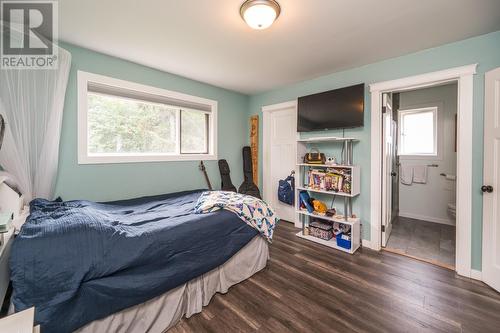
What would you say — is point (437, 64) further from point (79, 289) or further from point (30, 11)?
point (30, 11)

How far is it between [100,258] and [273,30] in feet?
7.38

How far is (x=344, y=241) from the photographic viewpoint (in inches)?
107

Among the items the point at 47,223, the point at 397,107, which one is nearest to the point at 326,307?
the point at 47,223

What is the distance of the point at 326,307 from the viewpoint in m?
1.70

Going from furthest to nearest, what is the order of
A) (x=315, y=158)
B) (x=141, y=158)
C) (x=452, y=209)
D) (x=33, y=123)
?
(x=452, y=209), (x=315, y=158), (x=141, y=158), (x=33, y=123)

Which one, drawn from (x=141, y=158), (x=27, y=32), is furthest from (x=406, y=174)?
(x=27, y=32)

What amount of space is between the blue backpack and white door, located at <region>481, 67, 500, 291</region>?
2.18 metres

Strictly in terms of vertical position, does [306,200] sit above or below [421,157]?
below

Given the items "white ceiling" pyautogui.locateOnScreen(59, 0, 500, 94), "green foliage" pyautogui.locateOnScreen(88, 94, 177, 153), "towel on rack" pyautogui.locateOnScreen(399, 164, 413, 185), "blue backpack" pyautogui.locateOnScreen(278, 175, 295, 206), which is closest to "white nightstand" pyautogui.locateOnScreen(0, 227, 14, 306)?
"green foliage" pyautogui.locateOnScreen(88, 94, 177, 153)

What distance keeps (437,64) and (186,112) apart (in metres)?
3.23

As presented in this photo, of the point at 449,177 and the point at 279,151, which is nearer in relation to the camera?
the point at 449,177

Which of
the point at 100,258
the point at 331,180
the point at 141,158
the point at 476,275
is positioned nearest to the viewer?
the point at 100,258

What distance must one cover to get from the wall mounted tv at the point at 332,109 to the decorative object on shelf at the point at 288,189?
0.85m

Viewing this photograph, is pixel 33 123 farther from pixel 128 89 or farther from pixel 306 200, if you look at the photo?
pixel 306 200
